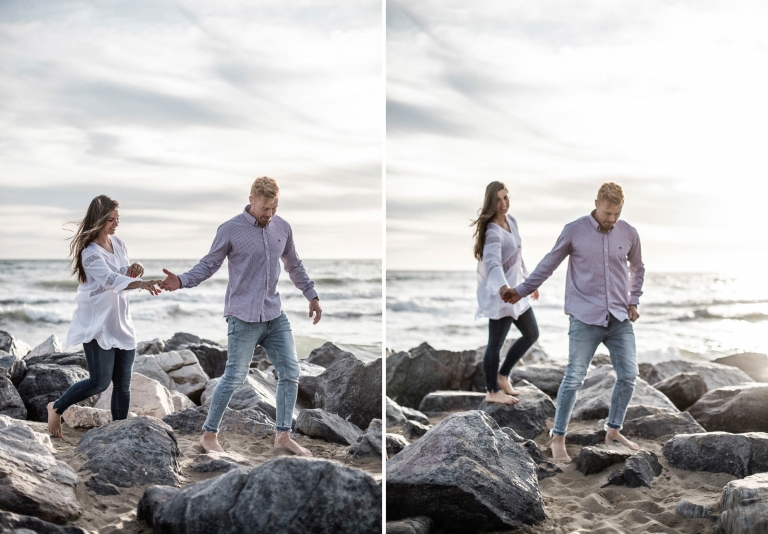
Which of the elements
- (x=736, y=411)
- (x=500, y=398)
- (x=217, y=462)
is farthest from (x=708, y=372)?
(x=217, y=462)

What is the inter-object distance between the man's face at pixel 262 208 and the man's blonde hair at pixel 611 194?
6.07 ft

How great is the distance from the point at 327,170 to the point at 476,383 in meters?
4.67

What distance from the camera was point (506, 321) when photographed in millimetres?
4973

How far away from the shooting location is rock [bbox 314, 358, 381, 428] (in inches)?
165

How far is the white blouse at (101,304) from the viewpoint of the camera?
11.5 ft

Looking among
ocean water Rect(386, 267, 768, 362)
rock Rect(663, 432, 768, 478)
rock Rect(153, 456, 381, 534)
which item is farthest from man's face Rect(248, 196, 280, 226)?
ocean water Rect(386, 267, 768, 362)

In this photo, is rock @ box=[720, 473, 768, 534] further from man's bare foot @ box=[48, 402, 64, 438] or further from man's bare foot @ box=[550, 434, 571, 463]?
man's bare foot @ box=[48, 402, 64, 438]

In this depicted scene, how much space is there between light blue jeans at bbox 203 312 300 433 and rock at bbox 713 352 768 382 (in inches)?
235

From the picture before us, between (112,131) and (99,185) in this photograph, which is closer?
(99,185)

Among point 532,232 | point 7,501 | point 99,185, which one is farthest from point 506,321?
point 532,232

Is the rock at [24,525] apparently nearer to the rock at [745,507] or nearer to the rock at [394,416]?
the rock at [394,416]

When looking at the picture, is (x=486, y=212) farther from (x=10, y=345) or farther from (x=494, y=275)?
(x=10, y=345)

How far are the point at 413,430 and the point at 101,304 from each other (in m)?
2.14

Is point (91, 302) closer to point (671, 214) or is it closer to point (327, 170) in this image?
point (327, 170)
